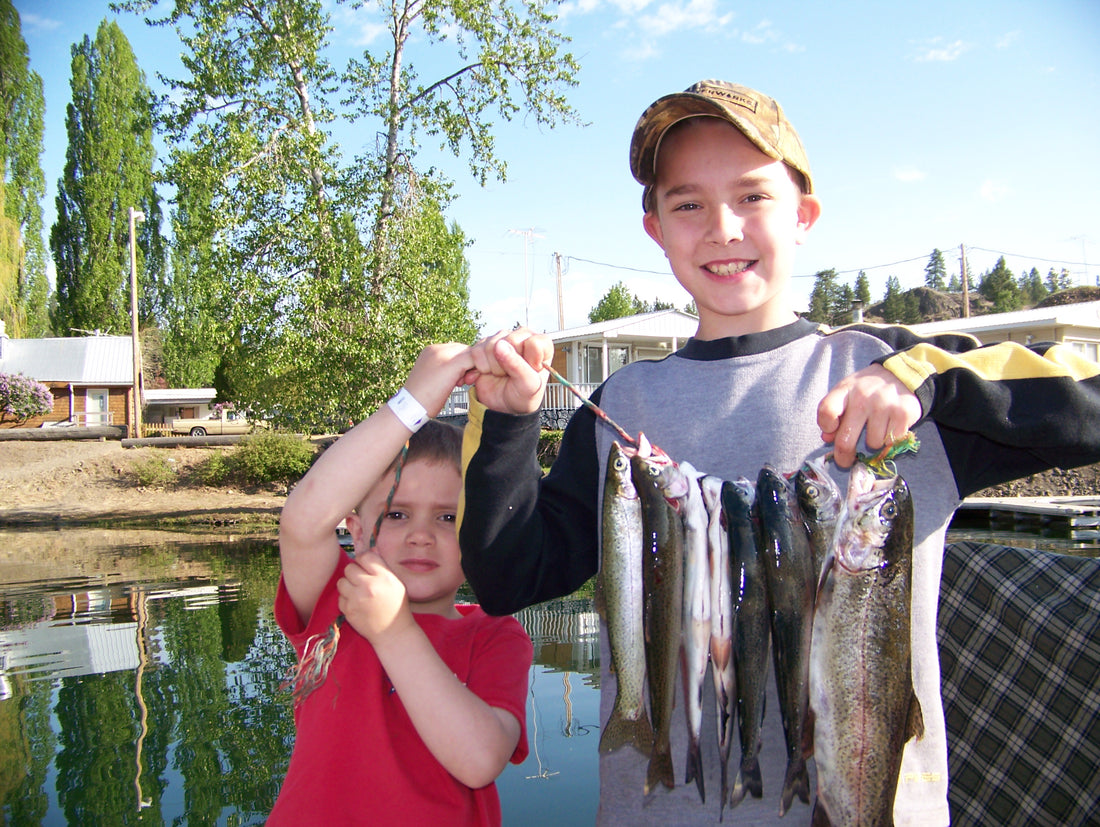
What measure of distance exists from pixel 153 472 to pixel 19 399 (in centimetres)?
1607

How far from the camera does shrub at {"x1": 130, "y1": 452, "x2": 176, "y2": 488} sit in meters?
23.1

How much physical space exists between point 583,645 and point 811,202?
530cm

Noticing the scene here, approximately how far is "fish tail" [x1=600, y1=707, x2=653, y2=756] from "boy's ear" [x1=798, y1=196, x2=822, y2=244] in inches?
54.3

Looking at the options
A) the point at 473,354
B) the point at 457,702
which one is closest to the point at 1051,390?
the point at 473,354

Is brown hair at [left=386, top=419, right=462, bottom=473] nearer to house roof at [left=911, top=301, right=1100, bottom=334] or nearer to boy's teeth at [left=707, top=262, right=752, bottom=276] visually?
boy's teeth at [left=707, top=262, right=752, bottom=276]

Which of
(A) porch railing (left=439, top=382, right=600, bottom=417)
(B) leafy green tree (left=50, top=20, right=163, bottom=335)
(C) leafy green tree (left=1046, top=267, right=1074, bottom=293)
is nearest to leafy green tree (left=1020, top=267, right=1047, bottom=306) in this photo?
(C) leafy green tree (left=1046, top=267, right=1074, bottom=293)

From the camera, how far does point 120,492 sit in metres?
22.7

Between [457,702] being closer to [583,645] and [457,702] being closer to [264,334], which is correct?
[583,645]

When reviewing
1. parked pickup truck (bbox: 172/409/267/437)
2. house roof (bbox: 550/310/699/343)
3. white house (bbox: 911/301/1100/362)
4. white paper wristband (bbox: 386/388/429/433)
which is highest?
house roof (bbox: 550/310/699/343)

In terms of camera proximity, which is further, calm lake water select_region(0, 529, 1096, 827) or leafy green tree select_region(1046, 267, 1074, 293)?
leafy green tree select_region(1046, 267, 1074, 293)

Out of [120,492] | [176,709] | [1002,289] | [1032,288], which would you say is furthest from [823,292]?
[176,709]

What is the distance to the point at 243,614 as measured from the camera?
8648 mm

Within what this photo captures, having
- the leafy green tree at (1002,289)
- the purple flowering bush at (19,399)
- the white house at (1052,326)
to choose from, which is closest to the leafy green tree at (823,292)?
the leafy green tree at (1002,289)

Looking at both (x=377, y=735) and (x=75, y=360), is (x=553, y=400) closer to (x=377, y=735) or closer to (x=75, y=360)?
(x=377, y=735)
